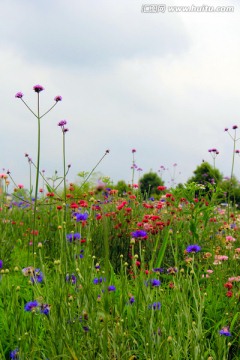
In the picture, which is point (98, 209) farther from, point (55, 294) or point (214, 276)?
point (55, 294)

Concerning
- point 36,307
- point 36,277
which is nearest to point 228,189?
point 36,277

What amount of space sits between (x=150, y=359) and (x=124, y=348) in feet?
0.52


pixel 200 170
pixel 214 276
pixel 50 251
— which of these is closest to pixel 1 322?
pixel 214 276

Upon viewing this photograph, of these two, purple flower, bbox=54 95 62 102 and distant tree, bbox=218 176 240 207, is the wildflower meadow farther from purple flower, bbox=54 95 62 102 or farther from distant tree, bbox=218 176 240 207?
distant tree, bbox=218 176 240 207

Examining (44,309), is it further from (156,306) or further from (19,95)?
(19,95)

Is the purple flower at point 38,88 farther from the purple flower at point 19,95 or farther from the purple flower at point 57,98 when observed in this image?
the purple flower at point 19,95

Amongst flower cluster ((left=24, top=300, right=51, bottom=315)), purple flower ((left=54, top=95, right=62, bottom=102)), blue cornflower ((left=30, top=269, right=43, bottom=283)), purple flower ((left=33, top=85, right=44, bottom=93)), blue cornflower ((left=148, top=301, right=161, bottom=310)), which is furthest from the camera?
purple flower ((left=54, top=95, right=62, bottom=102))

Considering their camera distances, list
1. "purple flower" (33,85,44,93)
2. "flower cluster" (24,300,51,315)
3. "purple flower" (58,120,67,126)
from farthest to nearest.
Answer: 1. "purple flower" (58,120,67,126)
2. "purple flower" (33,85,44,93)
3. "flower cluster" (24,300,51,315)

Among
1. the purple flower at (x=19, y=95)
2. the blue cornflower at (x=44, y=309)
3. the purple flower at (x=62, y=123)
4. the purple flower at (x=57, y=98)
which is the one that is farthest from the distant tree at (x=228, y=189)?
the blue cornflower at (x=44, y=309)

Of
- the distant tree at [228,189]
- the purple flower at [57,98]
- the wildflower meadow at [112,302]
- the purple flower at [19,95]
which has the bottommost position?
the wildflower meadow at [112,302]

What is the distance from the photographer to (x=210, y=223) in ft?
20.3

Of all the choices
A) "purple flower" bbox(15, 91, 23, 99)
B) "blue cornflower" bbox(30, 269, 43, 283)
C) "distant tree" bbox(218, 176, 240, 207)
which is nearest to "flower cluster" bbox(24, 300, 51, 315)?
"blue cornflower" bbox(30, 269, 43, 283)

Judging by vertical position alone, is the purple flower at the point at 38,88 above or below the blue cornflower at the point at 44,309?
above

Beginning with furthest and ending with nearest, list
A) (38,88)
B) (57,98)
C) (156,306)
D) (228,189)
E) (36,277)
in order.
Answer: (228,189) < (57,98) < (38,88) < (36,277) < (156,306)
